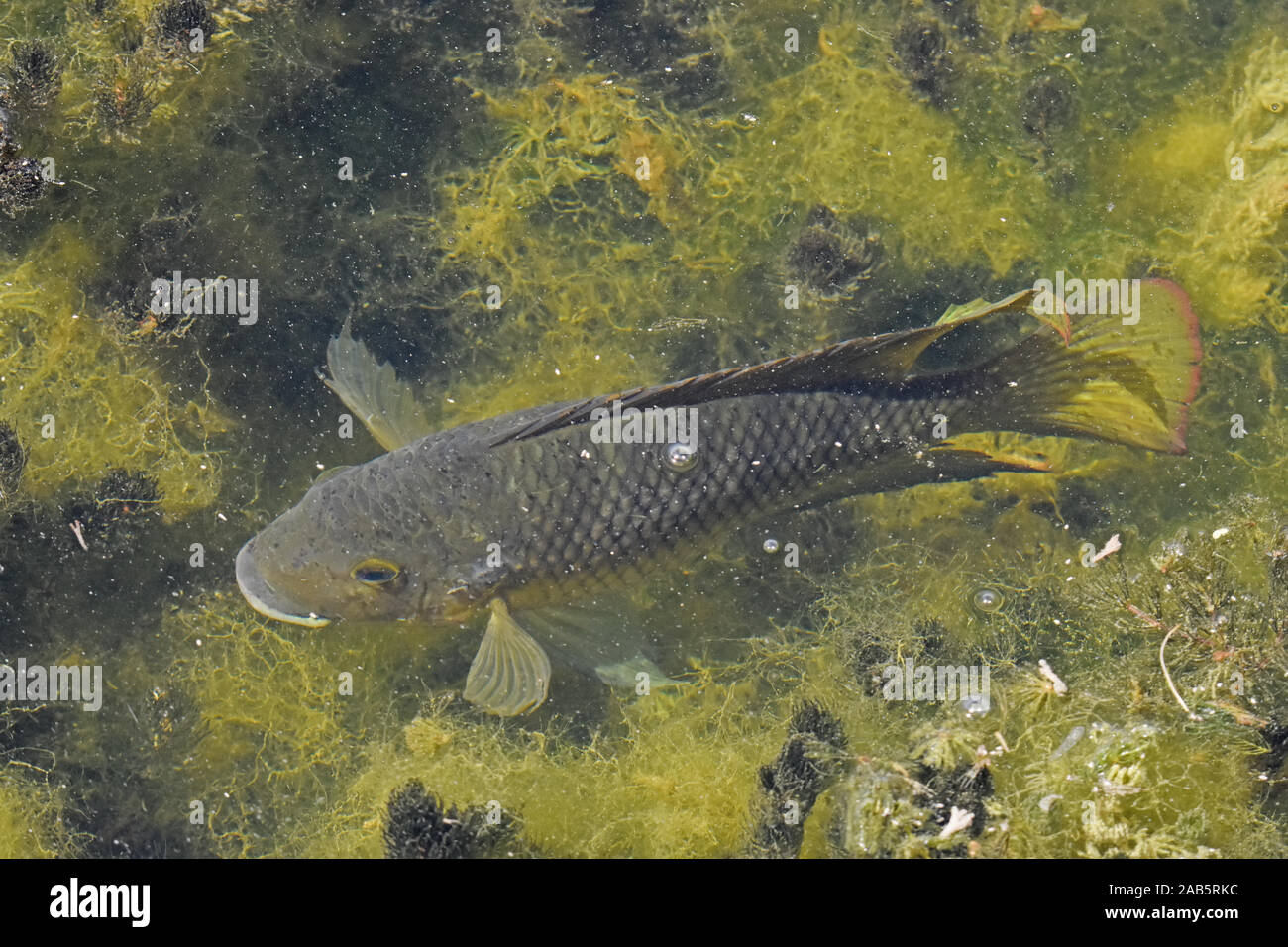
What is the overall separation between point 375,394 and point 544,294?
52.2 inches

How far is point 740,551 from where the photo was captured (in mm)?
6172

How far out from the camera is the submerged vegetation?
5.84 m

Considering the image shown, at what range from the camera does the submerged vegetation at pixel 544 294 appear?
584 centimetres

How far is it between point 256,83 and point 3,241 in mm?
1840

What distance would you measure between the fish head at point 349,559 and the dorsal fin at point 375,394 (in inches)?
21.2

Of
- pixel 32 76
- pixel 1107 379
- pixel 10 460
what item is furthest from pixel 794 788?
pixel 32 76

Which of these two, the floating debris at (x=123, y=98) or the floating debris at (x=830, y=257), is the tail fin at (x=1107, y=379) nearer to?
the floating debris at (x=830, y=257)

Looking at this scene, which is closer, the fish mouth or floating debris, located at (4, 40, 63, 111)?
the fish mouth

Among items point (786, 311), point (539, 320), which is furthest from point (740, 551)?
point (539, 320)

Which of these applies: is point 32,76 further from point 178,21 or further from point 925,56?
point 925,56

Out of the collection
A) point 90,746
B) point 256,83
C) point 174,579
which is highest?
point 256,83

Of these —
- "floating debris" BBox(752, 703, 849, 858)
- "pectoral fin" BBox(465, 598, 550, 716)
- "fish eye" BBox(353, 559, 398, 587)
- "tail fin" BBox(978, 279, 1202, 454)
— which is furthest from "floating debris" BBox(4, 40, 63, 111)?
"floating debris" BBox(752, 703, 849, 858)

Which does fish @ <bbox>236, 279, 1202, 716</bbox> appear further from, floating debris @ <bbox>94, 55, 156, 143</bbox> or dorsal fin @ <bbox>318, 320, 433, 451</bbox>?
floating debris @ <bbox>94, 55, 156, 143</bbox>
